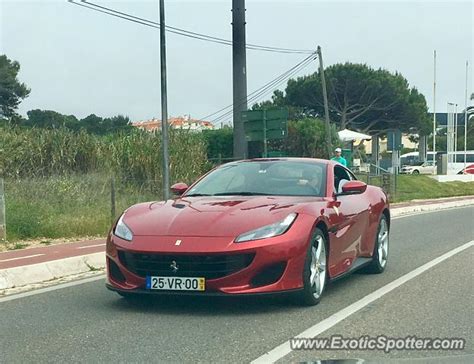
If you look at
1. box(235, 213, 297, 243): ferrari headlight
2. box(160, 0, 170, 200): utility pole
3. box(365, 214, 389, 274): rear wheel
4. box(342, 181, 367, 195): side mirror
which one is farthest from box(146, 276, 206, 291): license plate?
box(160, 0, 170, 200): utility pole

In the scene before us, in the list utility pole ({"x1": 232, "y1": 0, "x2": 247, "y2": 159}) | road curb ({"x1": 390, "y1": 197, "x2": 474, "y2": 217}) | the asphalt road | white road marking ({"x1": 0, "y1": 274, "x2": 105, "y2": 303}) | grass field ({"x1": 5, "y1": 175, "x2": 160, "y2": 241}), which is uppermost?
utility pole ({"x1": 232, "y1": 0, "x2": 247, "y2": 159})

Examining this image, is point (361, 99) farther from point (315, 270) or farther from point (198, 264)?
point (198, 264)

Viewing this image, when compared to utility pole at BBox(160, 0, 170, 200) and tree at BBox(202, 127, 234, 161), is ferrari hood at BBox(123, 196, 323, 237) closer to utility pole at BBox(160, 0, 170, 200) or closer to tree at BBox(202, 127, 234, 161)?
utility pole at BBox(160, 0, 170, 200)

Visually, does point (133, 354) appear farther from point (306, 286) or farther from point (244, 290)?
point (306, 286)

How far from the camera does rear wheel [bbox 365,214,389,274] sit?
8.92 m

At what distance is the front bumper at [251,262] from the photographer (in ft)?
19.9

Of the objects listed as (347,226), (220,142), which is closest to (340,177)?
(347,226)

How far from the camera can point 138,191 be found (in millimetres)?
18047

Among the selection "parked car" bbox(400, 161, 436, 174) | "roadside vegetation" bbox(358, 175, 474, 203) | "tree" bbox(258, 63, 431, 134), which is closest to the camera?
"roadside vegetation" bbox(358, 175, 474, 203)

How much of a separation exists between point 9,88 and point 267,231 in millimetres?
51388

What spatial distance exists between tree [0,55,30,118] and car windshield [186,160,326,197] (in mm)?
47688

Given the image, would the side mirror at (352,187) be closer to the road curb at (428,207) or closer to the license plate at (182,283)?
the license plate at (182,283)

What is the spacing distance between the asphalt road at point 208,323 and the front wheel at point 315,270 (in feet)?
0.42

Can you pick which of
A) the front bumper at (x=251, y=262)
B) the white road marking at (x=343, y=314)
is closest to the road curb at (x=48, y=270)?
the front bumper at (x=251, y=262)
